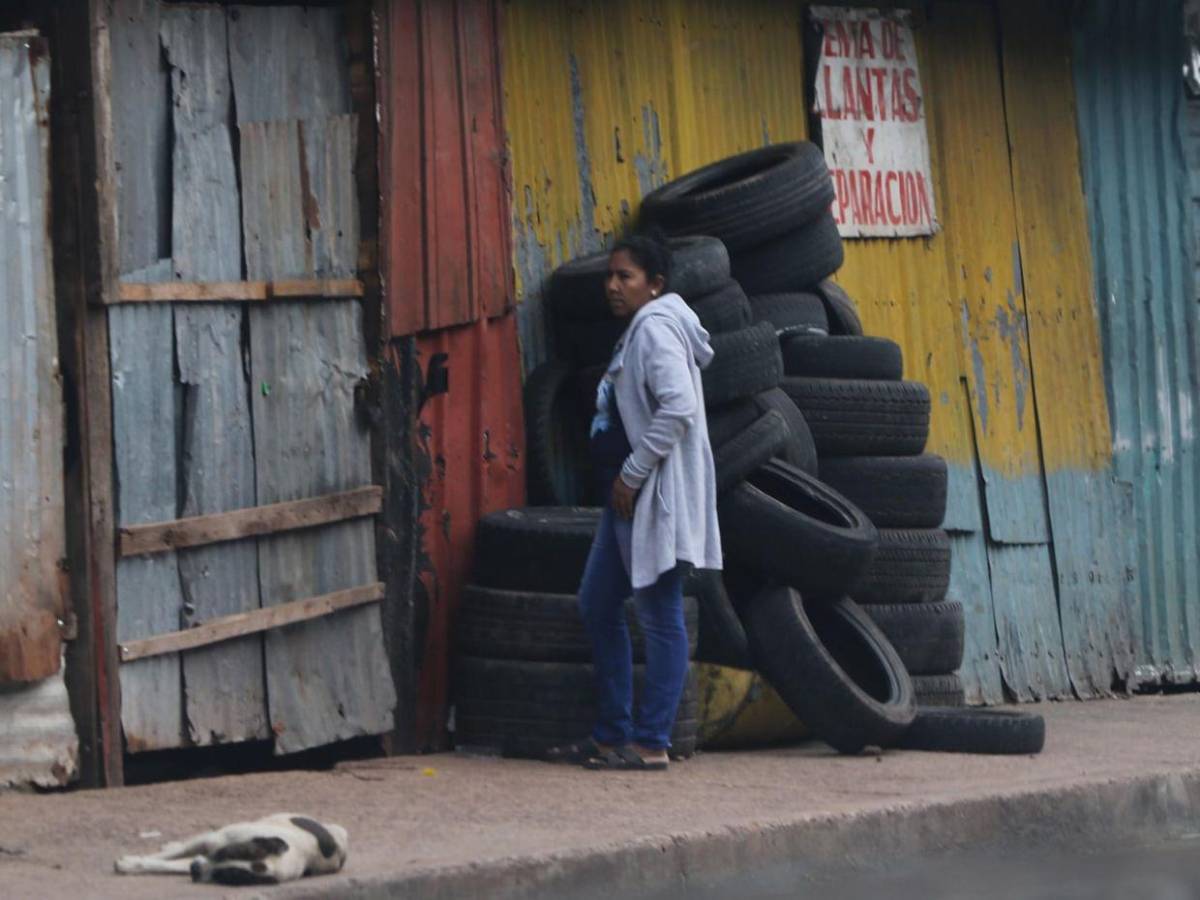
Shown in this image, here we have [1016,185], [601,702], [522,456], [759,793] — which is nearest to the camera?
[759,793]

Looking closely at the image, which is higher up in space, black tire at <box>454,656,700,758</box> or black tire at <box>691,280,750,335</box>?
black tire at <box>691,280,750,335</box>

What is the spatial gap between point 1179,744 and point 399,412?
137 inches

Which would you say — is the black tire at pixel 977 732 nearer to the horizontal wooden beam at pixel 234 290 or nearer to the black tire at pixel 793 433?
the black tire at pixel 793 433

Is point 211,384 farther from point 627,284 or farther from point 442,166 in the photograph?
point 627,284

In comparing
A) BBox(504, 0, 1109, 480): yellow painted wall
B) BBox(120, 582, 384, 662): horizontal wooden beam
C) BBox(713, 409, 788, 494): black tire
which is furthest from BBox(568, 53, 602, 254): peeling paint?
BBox(120, 582, 384, 662): horizontal wooden beam

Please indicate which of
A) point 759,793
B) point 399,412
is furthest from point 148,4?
point 759,793

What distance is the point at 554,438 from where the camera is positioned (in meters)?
9.25

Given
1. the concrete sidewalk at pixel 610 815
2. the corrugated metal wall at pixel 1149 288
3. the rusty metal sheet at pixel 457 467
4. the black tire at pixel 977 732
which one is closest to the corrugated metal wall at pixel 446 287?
the rusty metal sheet at pixel 457 467

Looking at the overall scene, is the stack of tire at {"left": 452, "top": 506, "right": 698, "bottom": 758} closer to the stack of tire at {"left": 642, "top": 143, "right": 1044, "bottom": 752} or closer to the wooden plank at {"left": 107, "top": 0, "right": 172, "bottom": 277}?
the stack of tire at {"left": 642, "top": 143, "right": 1044, "bottom": 752}

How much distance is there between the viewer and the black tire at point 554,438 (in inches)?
355

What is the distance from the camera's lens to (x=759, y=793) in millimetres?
7551

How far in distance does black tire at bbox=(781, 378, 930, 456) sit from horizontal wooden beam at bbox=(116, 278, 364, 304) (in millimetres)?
2070

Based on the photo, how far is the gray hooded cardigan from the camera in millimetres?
7934

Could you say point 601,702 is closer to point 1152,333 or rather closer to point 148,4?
point 148,4
